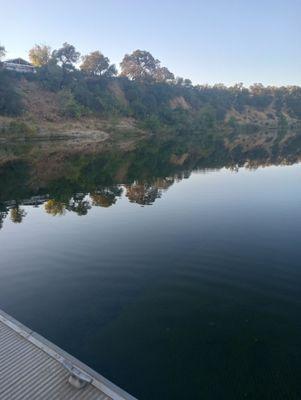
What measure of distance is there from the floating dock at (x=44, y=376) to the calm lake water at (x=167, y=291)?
1.68 metres

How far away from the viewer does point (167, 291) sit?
16.4m

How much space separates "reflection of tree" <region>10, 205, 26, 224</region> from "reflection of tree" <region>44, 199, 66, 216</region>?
211 centimetres

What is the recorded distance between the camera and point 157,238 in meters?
23.1

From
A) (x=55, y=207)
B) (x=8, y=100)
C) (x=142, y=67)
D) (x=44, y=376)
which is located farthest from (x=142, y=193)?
(x=142, y=67)

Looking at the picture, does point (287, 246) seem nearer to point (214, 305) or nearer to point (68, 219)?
point (214, 305)

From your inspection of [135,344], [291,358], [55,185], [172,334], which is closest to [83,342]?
[135,344]

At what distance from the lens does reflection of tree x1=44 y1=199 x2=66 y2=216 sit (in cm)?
2952

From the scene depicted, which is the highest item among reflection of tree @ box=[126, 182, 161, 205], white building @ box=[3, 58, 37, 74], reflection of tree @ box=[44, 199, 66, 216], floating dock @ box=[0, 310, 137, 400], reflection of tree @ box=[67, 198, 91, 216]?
white building @ box=[3, 58, 37, 74]

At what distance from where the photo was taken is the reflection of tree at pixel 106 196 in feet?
108

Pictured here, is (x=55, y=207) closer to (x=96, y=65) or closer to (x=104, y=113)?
(x=104, y=113)

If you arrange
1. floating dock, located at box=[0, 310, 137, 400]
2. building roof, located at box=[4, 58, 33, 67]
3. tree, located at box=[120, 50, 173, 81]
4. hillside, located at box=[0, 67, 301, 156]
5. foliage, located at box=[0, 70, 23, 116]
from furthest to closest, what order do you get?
tree, located at box=[120, 50, 173, 81], building roof, located at box=[4, 58, 33, 67], hillside, located at box=[0, 67, 301, 156], foliage, located at box=[0, 70, 23, 116], floating dock, located at box=[0, 310, 137, 400]

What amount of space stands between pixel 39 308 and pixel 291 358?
10545mm

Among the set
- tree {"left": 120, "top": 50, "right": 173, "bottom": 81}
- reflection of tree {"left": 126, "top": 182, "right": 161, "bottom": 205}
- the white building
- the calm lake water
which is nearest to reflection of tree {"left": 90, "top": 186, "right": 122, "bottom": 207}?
reflection of tree {"left": 126, "top": 182, "right": 161, "bottom": 205}

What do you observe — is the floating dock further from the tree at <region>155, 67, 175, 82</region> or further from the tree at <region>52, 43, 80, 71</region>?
the tree at <region>155, 67, 175, 82</region>
